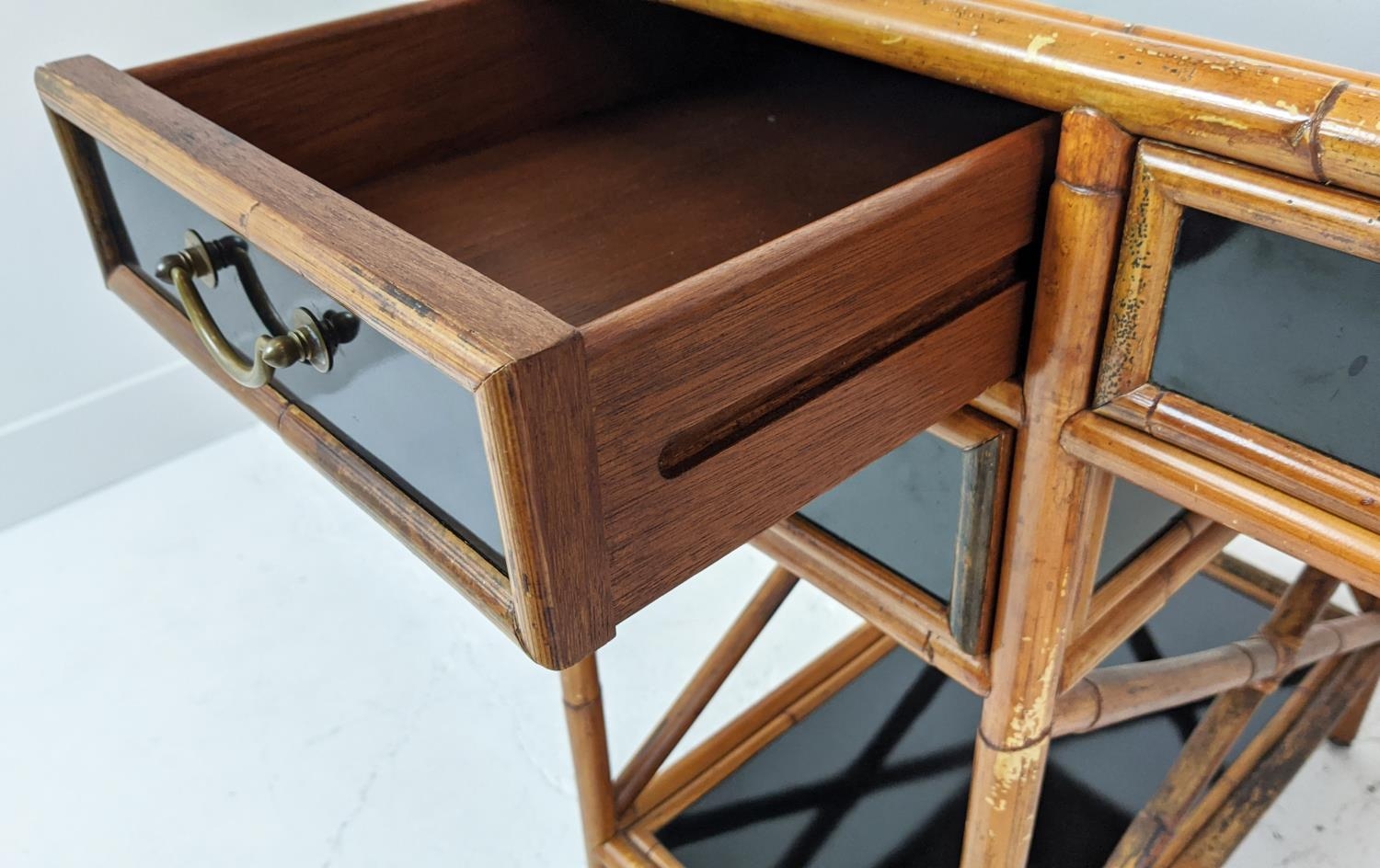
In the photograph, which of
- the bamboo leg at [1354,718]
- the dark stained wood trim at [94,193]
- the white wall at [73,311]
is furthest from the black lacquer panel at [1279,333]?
the white wall at [73,311]

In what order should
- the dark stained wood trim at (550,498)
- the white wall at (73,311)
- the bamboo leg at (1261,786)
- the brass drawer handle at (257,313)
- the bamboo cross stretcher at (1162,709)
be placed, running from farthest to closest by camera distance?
the white wall at (73,311), the bamboo leg at (1261,786), the bamboo cross stretcher at (1162,709), the brass drawer handle at (257,313), the dark stained wood trim at (550,498)

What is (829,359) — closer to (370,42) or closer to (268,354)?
(268,354)

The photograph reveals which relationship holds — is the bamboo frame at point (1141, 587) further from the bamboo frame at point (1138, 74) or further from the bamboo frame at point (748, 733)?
the bamboo frame at point (748, 733)

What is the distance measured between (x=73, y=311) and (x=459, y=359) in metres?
1.23

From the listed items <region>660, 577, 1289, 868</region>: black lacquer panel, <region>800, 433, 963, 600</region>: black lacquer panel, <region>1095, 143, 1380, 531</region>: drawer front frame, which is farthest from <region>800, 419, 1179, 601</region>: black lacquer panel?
<region>660, 577, 1289, 868</region>: black lacquer panel

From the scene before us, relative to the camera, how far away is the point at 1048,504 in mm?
541

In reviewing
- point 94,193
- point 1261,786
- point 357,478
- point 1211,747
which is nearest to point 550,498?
point 357,478

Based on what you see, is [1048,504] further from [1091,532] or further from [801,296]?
[801,296]

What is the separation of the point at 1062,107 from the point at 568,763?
792 millimetres

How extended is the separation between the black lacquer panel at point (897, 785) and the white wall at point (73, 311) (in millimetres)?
899

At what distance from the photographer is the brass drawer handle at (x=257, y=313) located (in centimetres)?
43

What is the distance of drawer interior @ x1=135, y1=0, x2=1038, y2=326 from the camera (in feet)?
1.88

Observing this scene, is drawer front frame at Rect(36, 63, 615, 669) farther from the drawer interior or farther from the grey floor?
the grey floor

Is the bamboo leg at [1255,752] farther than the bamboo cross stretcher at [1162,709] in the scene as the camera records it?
Yes
